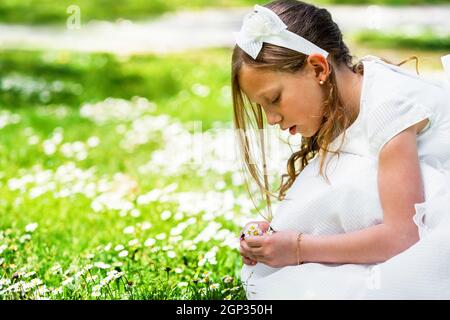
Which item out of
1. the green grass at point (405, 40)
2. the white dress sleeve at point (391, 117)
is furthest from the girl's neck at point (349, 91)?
the green grass at point (405, 40)

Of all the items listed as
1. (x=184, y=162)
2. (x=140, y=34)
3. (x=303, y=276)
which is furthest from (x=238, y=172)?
(x=140, y=34)

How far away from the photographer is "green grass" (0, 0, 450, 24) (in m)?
7.30

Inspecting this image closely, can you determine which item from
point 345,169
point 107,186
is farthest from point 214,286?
point 107,186

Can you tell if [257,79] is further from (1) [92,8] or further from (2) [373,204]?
(1) [92,8]

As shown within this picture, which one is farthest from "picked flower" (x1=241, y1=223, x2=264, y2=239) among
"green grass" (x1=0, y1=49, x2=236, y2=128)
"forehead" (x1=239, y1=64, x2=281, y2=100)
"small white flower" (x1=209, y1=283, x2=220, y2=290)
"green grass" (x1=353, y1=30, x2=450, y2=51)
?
"green grass" (x1=353, y1=30, x2=450, y2=51)

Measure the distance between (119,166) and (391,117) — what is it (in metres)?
1.99

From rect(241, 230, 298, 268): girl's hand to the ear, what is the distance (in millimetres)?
408

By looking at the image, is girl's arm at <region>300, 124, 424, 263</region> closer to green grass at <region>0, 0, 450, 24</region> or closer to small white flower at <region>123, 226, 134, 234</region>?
small white flower at <region>123, 226, 134, 234</region>

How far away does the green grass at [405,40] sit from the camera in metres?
5.86

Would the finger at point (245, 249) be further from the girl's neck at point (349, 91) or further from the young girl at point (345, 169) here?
the girl's neck at point (349, 91)

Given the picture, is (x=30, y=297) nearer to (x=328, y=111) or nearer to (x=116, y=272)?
(x=116, y=272)

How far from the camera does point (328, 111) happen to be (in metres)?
2.12

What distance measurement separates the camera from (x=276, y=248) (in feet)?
6.72
